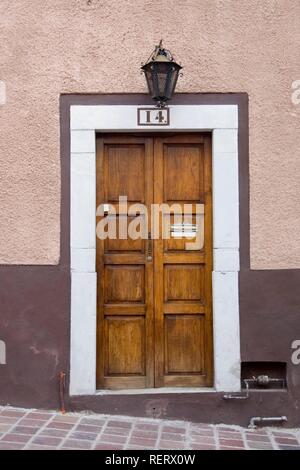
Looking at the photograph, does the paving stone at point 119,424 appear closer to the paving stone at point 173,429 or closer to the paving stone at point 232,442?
the paving stone at point 173,429

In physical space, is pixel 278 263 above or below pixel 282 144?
below

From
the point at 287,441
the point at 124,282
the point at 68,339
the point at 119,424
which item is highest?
the point at 124,282

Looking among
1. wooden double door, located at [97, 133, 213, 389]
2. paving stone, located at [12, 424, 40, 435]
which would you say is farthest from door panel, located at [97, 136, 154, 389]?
paving stone, located at [12, 424, 40, 435]

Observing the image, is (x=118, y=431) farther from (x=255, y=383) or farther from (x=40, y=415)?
(x=255, y=383)

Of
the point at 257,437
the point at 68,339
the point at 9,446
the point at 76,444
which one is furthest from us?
the point at 68,339

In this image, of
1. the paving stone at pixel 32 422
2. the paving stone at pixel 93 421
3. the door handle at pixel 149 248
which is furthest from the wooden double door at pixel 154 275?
the paving stone at pixel 32 422

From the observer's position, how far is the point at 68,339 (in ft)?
16.5

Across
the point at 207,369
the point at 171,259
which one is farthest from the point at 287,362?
the point at 171,259

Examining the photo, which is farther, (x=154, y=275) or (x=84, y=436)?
(x=154, y=275)

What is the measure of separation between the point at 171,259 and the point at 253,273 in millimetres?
743

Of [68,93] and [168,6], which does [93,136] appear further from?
[168,6]

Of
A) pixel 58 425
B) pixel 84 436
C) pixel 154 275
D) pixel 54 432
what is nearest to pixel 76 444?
pixel 84 436

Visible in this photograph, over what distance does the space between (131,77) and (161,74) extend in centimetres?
41

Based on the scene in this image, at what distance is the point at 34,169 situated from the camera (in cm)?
511
